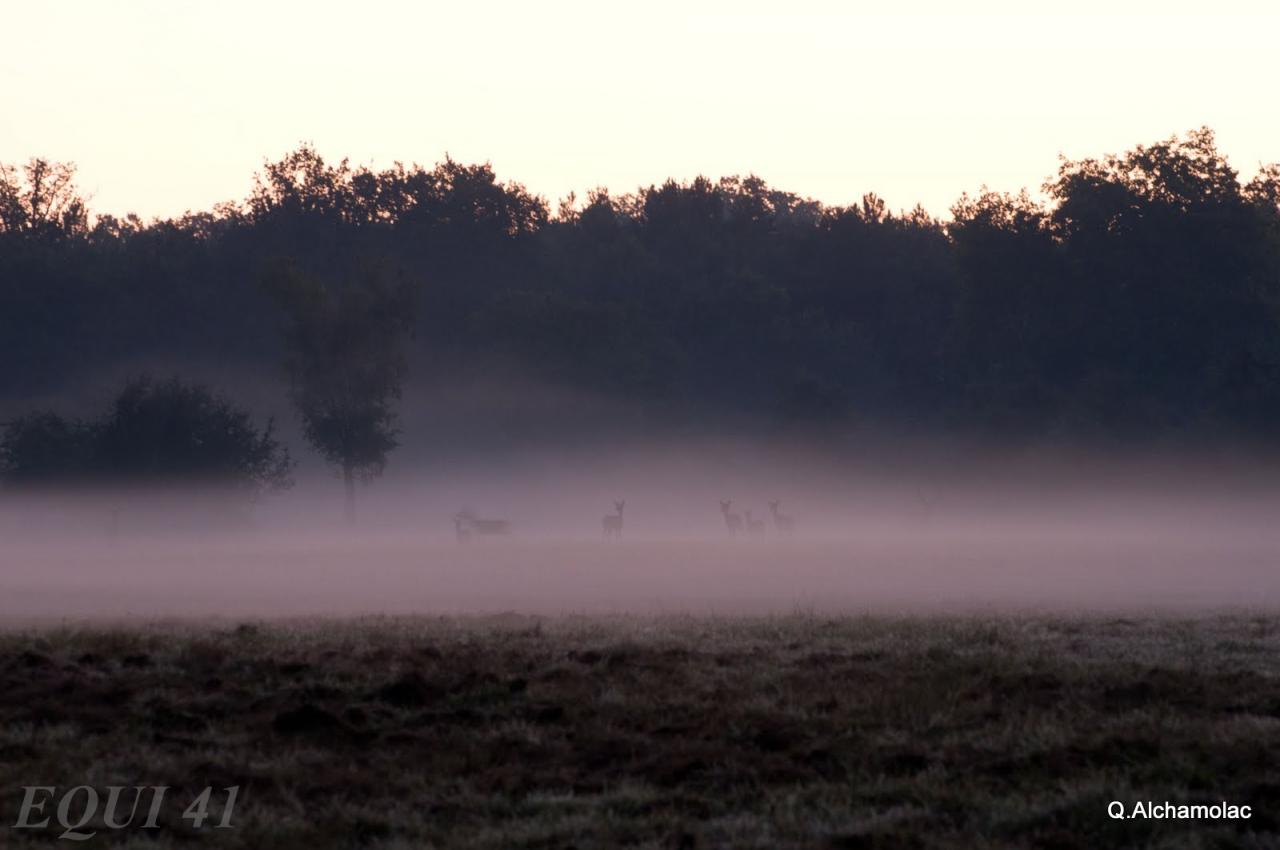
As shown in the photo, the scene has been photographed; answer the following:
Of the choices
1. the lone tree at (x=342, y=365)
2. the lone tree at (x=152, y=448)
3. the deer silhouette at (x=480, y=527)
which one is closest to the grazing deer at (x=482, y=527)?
the deer silhouette at (x=480, y=527)

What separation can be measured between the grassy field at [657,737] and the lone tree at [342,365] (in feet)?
186

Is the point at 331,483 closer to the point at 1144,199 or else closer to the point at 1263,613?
the point at 1144,199

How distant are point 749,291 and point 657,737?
91.3m

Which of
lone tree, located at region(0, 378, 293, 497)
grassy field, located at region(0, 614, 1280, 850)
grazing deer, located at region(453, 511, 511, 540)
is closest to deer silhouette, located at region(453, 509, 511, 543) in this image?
grazing deer, located at region(453, 511, 511, 540)

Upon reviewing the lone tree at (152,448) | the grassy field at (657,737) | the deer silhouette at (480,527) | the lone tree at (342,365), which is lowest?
the grassy field at (657,737)

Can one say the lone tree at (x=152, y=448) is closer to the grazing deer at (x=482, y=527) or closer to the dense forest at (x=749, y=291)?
the grazing deer at (x=482, y=527)

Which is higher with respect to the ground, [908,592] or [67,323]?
[67,323]

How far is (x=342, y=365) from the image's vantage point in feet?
245

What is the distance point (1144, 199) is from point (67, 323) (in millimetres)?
64381

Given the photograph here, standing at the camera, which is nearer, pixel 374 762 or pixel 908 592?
pixel 374 762

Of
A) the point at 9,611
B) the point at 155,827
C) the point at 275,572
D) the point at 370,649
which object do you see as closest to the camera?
the point at 155,827

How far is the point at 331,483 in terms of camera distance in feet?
301

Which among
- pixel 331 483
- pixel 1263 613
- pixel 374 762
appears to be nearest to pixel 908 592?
pixel 1263 613

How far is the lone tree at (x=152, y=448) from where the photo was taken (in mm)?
58156
